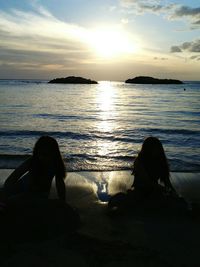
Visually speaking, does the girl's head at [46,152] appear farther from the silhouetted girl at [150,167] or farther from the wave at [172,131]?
the wave at [172,131]

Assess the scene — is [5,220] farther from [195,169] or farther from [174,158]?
[174,158]

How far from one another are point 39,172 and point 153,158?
208cm

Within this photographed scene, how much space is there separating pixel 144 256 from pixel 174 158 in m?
8.26

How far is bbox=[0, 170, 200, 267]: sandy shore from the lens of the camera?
463 cm

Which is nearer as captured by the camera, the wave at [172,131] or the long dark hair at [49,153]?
the long dark hair at [49,153]

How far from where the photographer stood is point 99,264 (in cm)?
454

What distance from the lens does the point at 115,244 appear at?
5.16m

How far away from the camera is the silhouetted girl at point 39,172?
5.69 meters

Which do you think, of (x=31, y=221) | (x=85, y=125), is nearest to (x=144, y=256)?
(x=31, y=221)

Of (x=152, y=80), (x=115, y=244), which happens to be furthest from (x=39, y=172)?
(x=152, y=80)

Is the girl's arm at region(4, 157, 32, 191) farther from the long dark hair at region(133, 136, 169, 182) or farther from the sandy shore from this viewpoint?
the long dark hair at region(133, 136, 169, 182)

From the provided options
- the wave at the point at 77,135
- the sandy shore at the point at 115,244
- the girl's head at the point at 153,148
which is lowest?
the wave at the point at 77,135

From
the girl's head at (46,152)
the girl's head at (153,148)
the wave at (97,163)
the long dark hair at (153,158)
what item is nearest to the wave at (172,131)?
the wave at (97,163)

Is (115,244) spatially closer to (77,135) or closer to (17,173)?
(17,173)
